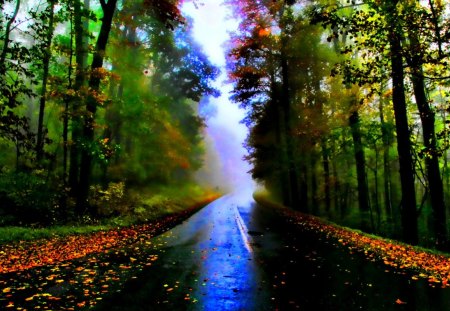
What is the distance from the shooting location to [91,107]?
15.6 meters

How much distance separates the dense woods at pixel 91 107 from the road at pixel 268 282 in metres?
5.39

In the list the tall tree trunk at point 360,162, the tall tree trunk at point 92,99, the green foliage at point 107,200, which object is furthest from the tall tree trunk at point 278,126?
the tall tree trunk at point 92,99

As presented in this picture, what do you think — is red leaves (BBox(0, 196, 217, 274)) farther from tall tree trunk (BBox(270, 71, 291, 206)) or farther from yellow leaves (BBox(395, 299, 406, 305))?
tall tree trunk (BBox(270, 71, 291, 206))

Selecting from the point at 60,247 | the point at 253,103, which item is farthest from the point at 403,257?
the point at 253,103

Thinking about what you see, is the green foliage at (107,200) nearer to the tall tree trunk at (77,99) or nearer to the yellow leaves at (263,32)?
the tall tree trunk at (77,99)

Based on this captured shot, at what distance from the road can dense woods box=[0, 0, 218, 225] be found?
5.39 m

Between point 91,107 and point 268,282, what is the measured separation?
39.2 feet

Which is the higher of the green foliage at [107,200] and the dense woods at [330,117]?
the dense woods at [330,117]

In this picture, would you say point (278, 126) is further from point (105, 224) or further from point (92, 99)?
point (105, 224)

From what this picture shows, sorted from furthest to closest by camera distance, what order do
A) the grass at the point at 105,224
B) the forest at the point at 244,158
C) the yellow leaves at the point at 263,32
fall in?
the yellow leaves at the point at 263,32 → the grass at the point at 105,224 → the forest at the point at 244,158

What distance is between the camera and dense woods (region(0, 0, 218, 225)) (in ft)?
39.5

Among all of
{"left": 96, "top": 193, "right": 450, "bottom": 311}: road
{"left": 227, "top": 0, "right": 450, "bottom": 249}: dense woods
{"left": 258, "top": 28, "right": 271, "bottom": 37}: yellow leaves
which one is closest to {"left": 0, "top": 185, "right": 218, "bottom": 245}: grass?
{"left": 96, "top": 193, "right": 450, "bottom": 311}: road

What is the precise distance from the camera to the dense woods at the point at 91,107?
12.0 m

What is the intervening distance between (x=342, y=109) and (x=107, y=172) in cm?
1694
